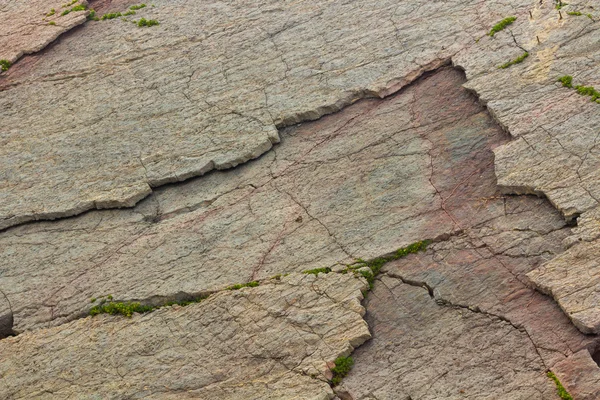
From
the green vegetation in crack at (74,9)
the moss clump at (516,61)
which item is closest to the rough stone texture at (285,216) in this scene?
the moss clump at (516,61)

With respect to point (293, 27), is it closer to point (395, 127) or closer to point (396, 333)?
point (395, 127)

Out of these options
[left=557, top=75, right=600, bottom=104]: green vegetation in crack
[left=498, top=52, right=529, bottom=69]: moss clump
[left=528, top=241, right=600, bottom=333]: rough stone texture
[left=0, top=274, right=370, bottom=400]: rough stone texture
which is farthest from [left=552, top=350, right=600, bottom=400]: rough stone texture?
[left=498, top=52, right=529, bottom=69]: moss clump

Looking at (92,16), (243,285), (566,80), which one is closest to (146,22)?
(92,16)

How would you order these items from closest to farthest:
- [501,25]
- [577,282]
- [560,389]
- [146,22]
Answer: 1. [560,389]
2. [577,282]
3. [501,25]
4. [146,22]

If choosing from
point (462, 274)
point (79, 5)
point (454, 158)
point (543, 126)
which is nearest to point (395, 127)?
point (454, 158)

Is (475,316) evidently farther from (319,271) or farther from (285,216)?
(285,216)

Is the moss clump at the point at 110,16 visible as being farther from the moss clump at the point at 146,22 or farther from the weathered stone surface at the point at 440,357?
the weathered stone surface at the point at 440,357
